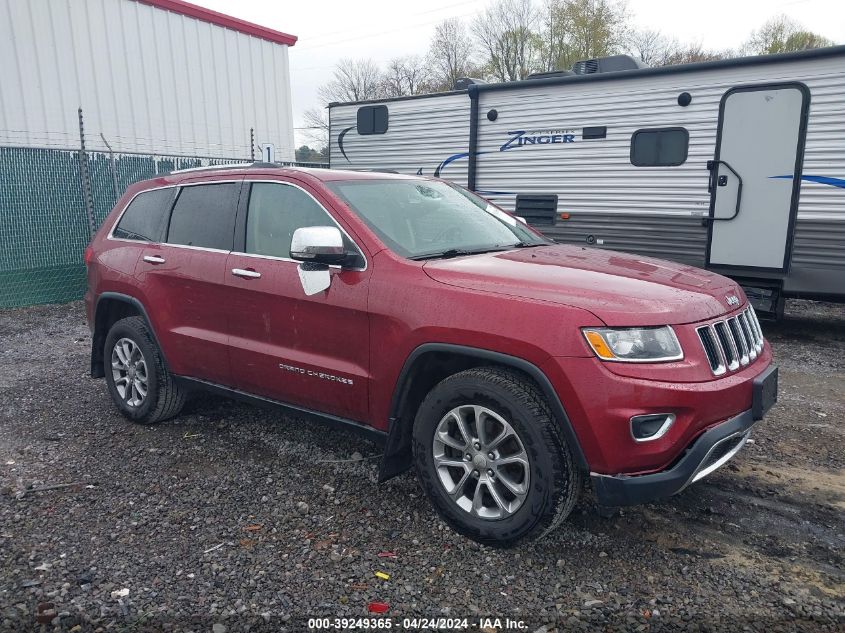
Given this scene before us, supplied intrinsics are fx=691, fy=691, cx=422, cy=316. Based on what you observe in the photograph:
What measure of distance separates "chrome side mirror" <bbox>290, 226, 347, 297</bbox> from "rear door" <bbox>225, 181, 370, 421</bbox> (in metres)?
0.05

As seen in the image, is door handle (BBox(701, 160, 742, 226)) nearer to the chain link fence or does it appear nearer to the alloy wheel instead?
the alloy wheel

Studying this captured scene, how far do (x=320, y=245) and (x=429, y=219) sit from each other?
2.77 ft

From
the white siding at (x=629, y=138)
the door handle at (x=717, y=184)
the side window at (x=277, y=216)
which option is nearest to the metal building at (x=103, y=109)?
the white siding at (x=629, y=138)

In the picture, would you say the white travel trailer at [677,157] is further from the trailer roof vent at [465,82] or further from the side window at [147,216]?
the side window at [147,216]

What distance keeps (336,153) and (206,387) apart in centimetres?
751

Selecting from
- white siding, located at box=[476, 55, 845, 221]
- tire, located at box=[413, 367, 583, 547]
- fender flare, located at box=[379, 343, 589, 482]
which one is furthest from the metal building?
tire, located at box=[413, 367, 583, 547]

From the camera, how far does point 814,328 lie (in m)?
8.44

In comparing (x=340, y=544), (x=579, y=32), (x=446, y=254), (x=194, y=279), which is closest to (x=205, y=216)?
(x=194, y=279)

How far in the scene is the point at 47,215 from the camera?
9.83m

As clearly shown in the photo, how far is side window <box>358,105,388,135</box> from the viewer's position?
1061 centimetres

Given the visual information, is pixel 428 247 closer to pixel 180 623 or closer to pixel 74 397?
pixel 180 623

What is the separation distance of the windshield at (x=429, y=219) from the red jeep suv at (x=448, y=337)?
0.05 ft

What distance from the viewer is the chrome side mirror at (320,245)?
11.4ft

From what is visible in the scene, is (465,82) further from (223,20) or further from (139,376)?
(223,20)
